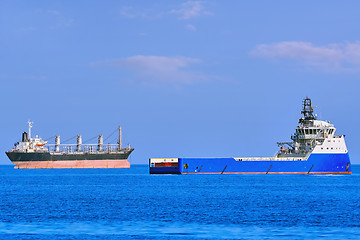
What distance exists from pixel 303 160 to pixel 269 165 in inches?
208

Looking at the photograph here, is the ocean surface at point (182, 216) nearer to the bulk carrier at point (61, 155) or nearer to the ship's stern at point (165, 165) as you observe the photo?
the ship's stern at point (165, 165)

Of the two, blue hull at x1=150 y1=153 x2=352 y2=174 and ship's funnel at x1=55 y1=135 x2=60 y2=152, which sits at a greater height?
ship's funnel at x1=55 y1=135 x2=60 y2=152

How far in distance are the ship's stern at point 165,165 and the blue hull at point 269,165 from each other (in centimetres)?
155

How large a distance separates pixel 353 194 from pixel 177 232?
106 ft

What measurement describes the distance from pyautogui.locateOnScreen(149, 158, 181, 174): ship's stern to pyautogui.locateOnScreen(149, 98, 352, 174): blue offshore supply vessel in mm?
1552

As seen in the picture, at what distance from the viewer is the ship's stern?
330 ft

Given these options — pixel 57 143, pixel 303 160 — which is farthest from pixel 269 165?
pixel 57 143

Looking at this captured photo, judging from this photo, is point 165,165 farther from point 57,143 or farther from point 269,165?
point 57,143

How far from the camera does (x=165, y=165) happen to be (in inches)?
4043

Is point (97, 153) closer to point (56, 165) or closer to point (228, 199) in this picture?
point (56, 165)

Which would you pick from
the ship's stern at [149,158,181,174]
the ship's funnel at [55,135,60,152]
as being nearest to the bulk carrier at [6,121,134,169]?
the ship's funnel at [55,135,60,152]

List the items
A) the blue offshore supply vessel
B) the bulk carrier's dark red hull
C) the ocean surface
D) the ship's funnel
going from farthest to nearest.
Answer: the ship's funnel < the bulk carrier's dark red hull < the blue offshore supply vessel < the ocean surface

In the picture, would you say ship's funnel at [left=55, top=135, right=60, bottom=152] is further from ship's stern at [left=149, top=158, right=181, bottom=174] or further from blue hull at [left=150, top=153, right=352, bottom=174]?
blue hull at [left=150, top=153, right=352, bottom=174]

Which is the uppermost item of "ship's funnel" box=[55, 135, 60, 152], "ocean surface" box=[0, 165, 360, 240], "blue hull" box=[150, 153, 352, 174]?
"ship's funnel" box=[55, 135, 60, 152]
